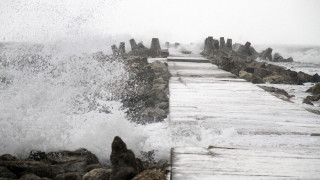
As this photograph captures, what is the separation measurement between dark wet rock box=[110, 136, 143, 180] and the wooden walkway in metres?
0.28

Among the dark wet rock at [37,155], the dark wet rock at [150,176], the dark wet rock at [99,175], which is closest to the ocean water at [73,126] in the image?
the dark wet rock at [37,155]

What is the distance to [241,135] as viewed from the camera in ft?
9.72

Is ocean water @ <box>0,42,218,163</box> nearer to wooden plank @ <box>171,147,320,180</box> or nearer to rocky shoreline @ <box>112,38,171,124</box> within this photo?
rocky shoreline @ <box>112,38,171,124</box>

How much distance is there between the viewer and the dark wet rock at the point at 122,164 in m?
2.08

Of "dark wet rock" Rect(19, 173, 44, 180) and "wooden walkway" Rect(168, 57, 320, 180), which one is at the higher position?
"wooden walkway" Rect(168, 57, 320, 180)

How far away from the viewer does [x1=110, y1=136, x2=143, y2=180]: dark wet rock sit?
2.08 m

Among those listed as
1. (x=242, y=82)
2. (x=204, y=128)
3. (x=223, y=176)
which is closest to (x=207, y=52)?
(x=242, y=82)

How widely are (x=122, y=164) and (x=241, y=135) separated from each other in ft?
4.32

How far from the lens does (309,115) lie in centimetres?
377

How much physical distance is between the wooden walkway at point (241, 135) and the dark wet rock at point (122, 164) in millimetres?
282

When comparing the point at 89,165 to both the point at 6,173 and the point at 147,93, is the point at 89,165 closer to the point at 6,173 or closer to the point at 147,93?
the point at 6,173

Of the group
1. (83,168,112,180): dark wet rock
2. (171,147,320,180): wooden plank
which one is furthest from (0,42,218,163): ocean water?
(83,168,112,180): dark wet rock

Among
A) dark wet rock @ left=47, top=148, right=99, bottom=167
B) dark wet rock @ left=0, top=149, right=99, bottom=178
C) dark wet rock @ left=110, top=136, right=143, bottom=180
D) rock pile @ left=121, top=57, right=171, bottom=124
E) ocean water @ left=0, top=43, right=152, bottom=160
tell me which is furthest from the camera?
rock pile @ left=121, top=57, right=171, bottom=124

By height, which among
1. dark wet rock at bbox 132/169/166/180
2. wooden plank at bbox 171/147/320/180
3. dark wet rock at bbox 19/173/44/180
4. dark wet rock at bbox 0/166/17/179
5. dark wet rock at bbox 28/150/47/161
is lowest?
dark wet rock at bbox 28/150/47/161
